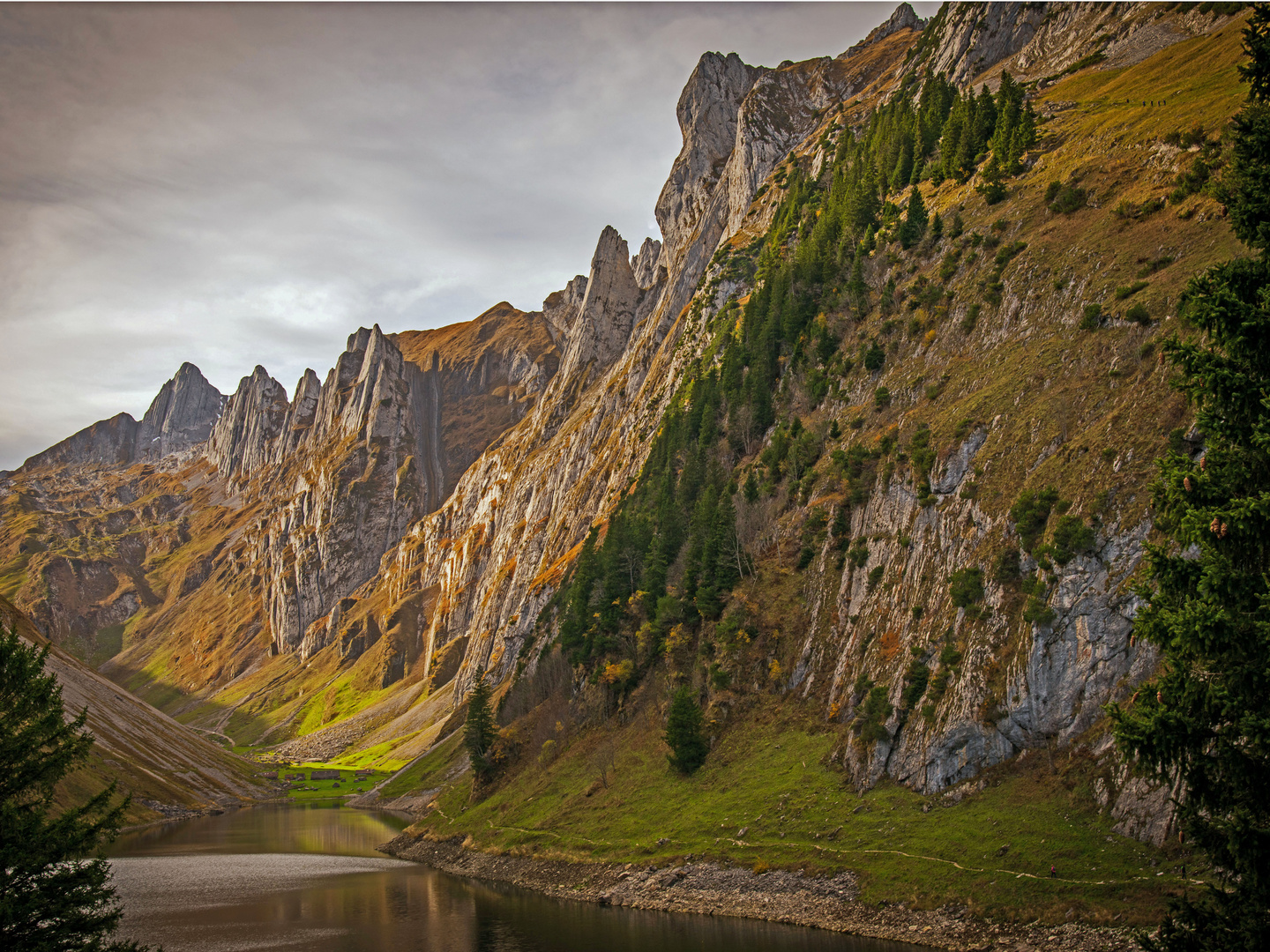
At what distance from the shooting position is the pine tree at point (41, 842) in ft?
73.5

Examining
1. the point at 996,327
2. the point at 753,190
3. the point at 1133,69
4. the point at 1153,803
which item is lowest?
the point at 1153,803

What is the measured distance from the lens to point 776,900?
4809 cm

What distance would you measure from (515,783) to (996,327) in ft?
240

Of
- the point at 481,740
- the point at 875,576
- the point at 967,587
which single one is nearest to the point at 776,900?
the point at 967,587

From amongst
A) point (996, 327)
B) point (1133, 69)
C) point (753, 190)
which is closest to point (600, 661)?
point (996, 327)

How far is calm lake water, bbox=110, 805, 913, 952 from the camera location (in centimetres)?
4609

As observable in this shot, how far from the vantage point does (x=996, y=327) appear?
68.8 meters

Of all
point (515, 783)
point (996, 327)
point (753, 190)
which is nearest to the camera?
point (996, 327)

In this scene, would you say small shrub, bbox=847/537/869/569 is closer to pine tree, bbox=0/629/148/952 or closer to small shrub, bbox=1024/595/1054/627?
small shrub, bbox=1024/595/1054/627

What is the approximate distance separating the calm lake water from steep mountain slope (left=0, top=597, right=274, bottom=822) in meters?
35.0

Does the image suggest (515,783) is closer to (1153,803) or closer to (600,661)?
(600,661)

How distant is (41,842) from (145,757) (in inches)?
5801

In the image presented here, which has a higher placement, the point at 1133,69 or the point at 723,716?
the point at 1133,69

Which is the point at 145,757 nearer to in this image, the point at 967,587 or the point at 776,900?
the point at 776,900
